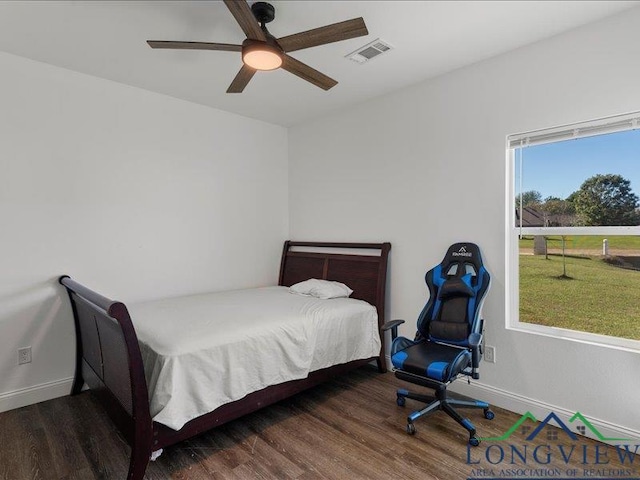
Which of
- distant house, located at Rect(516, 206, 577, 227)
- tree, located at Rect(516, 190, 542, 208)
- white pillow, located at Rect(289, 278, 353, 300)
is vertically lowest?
white pillow, located at Rect(289, 278, 353, 300)

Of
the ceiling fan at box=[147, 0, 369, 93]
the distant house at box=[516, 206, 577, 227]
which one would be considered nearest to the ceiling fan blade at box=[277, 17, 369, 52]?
the ceiling fan at box=[147, 0, 369, 93]

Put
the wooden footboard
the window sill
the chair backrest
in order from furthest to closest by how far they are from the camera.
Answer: the chair backrest < the window sill < the wooden footboard

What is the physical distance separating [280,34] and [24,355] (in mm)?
3037

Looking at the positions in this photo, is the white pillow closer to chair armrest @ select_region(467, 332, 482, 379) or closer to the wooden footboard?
chair armrest @ select_region(467, 332, 482, 379)

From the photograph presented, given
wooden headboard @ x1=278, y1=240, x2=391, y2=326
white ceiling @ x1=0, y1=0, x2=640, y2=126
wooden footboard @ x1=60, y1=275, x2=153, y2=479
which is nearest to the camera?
wooden footboard @ x1=60, y1=275, x2=153, y2=479

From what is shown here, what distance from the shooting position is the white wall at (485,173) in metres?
2.20

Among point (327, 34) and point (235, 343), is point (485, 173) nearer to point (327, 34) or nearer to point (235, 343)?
point (327, 34)

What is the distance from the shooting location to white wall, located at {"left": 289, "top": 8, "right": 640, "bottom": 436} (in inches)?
86.4

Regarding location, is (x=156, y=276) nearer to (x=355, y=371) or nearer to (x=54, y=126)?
(x=54, y=126)

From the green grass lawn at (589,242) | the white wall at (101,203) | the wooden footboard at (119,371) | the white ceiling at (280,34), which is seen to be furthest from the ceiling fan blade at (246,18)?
the green grass lawn at (589,242)

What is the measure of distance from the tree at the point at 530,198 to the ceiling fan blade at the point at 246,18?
2.11 meters

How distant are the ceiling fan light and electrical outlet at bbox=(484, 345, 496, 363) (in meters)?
2.51

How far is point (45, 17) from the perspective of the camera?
219 centimetres

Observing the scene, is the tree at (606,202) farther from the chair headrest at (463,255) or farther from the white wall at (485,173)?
the chair headrest at (463,255)
